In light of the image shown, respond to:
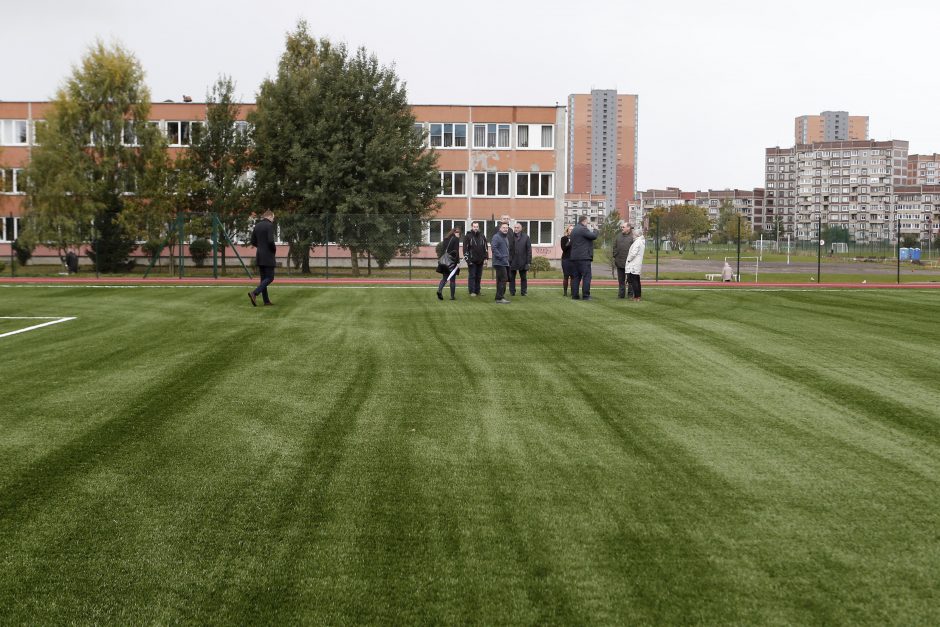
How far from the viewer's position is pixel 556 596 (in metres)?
3.73

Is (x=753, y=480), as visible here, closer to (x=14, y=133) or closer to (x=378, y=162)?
(x=378, y=162)

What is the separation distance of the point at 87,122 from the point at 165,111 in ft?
40.0

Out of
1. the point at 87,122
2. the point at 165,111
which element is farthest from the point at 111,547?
the point at 165,111

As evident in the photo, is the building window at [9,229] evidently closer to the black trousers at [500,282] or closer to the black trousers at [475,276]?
the black trousers at [475,276]

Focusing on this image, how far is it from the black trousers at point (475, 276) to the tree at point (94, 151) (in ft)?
75.5

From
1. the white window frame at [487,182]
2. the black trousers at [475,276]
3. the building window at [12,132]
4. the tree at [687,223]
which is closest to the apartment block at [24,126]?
the building window at [12,132]

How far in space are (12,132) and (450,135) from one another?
27.5 meters

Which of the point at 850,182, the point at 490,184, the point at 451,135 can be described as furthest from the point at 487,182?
the point at 850,182

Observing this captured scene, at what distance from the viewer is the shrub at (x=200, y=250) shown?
36.0 meters

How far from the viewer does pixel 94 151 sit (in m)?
40.2

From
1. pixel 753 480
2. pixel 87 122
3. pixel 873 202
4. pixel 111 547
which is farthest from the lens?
pixel 873 202

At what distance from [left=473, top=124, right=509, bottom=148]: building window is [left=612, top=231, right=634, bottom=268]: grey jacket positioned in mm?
33739

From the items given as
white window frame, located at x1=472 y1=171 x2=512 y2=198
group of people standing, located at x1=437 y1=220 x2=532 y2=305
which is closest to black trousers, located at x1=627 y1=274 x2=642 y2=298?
group of people standing, located at x1=437 y1=220 x2=532 y2=305

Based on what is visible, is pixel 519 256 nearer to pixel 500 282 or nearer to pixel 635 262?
pixel 500 282
